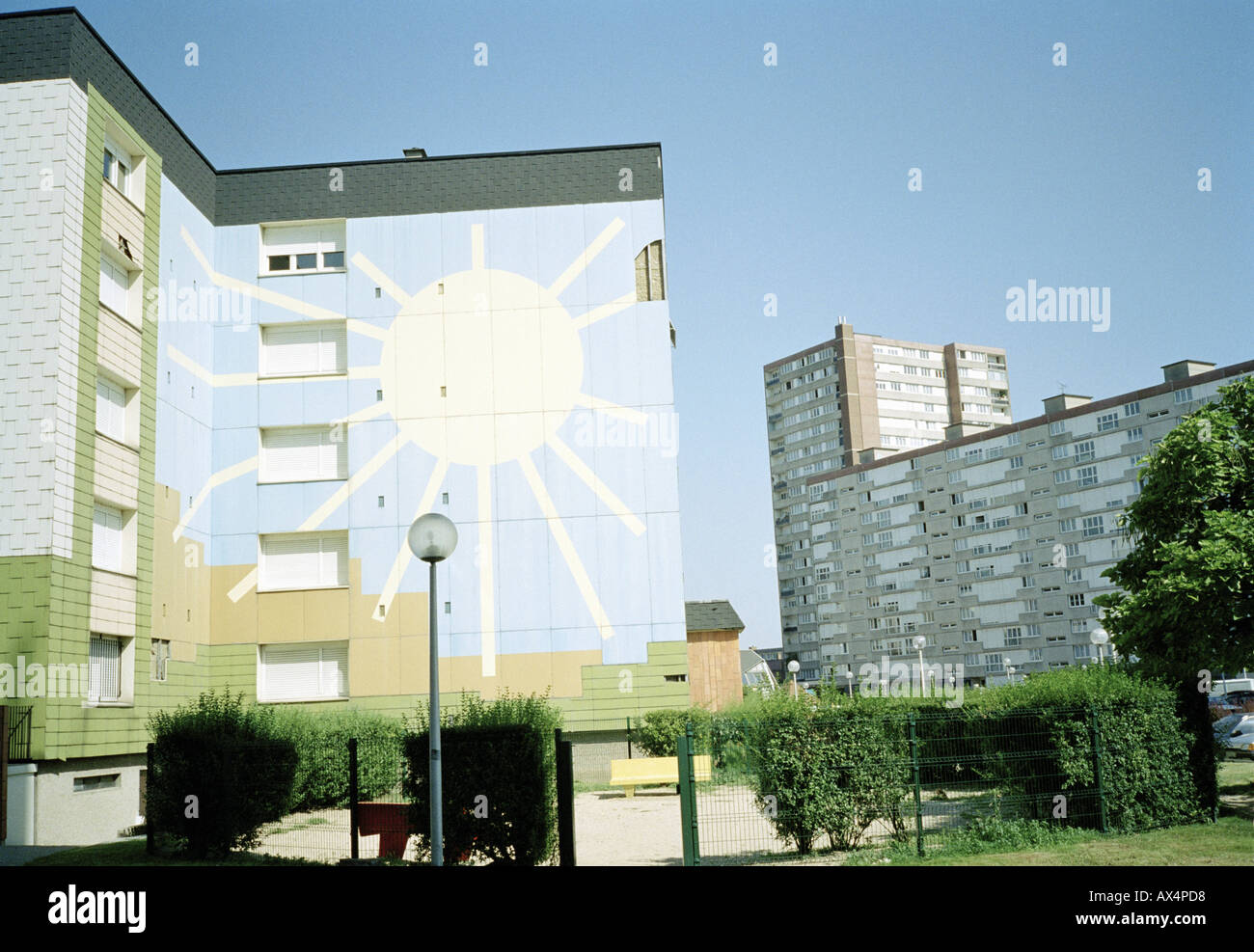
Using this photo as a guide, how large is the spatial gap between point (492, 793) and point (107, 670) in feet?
42.4

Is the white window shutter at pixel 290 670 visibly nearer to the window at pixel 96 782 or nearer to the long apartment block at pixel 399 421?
the long apartment block at pixel 399 421

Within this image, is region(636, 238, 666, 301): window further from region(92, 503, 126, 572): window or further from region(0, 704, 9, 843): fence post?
region(0, 704, 9, 843): fence post

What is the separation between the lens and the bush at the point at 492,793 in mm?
12102

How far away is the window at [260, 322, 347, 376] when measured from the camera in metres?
28.6

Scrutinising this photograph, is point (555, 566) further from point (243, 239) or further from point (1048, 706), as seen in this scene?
point (1048, 706)

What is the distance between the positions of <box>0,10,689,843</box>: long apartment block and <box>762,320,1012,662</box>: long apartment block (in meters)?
103

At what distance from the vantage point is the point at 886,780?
12.5 metres

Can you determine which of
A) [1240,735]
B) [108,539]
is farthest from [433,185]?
[1240,735]

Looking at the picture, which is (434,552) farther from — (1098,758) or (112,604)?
(112,604)

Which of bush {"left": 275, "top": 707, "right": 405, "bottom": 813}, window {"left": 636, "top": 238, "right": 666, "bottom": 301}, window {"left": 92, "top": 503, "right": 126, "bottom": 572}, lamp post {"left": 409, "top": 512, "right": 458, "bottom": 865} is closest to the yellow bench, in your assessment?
bush {"left": 275, "top": 707, "right": 405, "bottom": 813}

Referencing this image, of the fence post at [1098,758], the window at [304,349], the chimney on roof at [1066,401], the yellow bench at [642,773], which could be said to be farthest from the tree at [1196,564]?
the chimney on roof at [1066,401]

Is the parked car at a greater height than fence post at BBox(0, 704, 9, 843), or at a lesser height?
lesser
